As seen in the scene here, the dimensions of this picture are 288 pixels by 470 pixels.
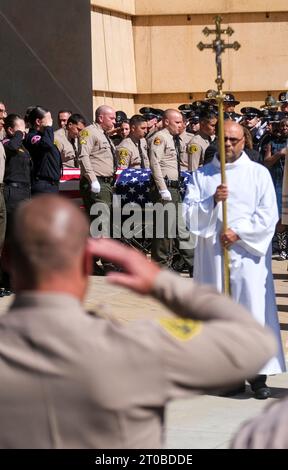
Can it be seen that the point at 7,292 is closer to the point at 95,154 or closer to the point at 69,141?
the point at 95,154

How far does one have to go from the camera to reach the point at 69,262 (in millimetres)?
2602

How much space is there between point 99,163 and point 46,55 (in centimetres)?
480

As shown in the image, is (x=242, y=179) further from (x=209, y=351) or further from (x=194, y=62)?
(x=194, y=62)

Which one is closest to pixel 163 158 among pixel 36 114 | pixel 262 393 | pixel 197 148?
pixel 197 148

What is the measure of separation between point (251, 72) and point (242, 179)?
52.8 ft

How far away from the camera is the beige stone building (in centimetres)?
2352

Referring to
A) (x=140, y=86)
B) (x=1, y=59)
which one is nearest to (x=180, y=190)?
(x=1, y=59)

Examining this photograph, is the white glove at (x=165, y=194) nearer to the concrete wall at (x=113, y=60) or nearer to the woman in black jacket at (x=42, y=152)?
the woman in black jacket at (x=42, y=152)

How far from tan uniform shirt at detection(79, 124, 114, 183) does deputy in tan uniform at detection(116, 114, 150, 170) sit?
110cm

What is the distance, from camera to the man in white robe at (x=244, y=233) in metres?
8.14

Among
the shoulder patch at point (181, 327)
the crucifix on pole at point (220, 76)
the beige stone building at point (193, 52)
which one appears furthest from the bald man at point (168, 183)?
the shoulder patch at point (181, 327)

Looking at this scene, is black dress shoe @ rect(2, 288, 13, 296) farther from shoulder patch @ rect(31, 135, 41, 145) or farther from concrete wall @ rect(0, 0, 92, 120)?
concrete wall @ rect(0, 0, 92, 120)

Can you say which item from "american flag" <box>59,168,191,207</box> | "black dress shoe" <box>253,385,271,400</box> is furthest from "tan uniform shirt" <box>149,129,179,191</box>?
"black dress shoe" <box>253,385,271,400</box>

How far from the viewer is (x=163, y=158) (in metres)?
13.8
